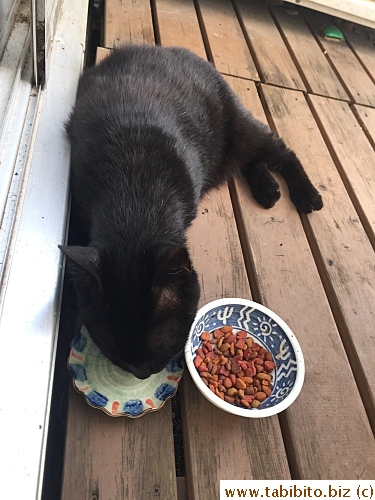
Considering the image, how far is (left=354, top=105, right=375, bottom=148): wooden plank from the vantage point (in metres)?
1.83

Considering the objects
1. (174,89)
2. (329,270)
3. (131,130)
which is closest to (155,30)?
(174,89)

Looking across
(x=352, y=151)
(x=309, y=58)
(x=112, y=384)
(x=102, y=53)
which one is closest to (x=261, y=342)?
(x=112, y=384)

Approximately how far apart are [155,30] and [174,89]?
0.87m

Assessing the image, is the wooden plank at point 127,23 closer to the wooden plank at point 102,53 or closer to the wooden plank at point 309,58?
the wooden plank at point 102,53

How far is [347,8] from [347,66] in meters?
0.30

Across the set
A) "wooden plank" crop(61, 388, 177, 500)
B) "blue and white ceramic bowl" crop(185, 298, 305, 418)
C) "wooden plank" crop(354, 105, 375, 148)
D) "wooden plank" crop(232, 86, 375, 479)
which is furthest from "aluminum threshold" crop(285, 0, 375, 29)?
"wooden plank" crop(61, 388, 177, 500)

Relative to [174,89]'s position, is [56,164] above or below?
below

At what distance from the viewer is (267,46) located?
2.16 m

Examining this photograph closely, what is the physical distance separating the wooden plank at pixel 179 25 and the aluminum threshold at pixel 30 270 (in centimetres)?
81

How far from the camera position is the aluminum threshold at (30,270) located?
73cm

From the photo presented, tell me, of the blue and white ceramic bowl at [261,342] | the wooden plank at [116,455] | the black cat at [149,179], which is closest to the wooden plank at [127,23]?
the black cat at [149,179]

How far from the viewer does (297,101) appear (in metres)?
1.86

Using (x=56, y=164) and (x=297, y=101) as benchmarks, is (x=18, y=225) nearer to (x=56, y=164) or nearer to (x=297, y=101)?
(x=56, y=164)

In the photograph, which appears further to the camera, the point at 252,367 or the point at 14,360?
the point at 252,367
